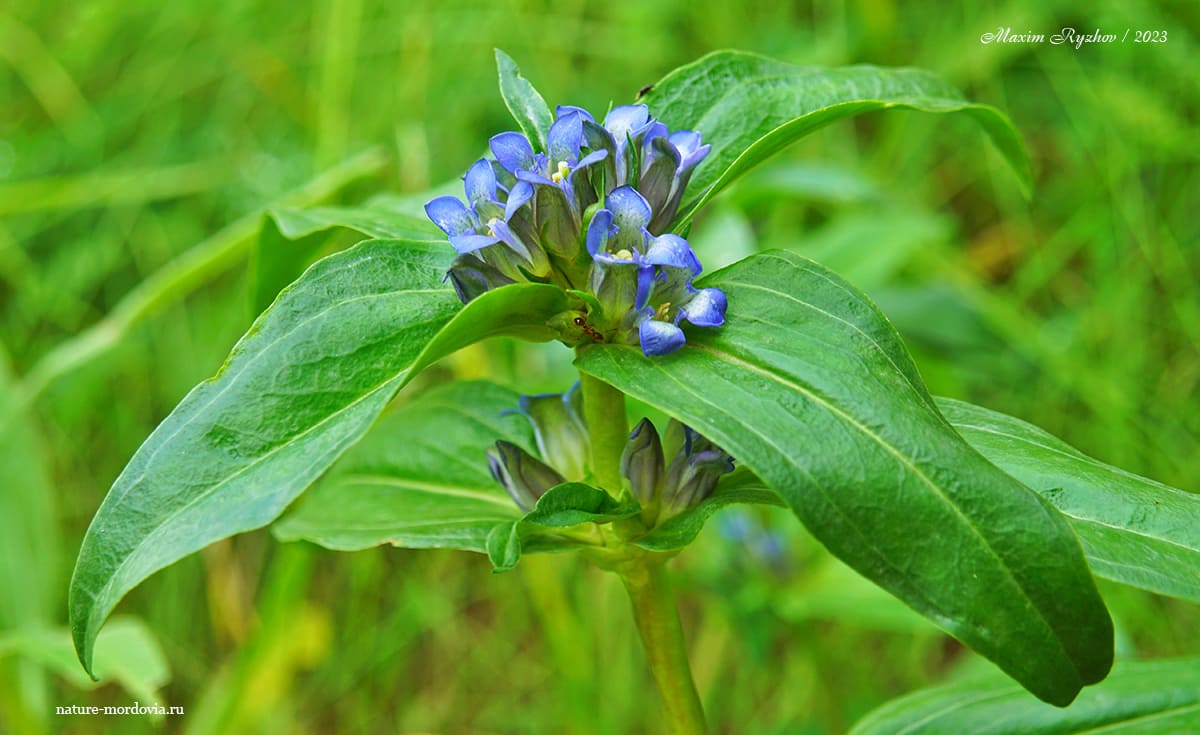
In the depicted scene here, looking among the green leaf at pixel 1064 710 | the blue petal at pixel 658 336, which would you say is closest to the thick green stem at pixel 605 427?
the blue petal at pixel 658 336

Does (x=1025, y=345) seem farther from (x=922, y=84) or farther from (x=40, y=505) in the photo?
(x=40, y=505)

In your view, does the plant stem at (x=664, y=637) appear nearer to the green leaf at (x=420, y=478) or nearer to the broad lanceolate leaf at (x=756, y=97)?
the green leaf at (x=420, y=478)

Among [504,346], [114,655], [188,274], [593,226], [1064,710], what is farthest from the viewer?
[504,346]

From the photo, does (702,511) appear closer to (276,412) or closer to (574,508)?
(574,508)

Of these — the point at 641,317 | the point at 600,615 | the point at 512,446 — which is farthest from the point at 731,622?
the point at 641,317

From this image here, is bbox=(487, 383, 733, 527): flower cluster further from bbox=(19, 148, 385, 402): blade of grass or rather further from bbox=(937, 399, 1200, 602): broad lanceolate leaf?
bbox=(19, 148, 385, 402): blade of grass

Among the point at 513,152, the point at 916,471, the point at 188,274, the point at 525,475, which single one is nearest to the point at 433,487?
the point at 525,475

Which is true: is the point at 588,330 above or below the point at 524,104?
below
